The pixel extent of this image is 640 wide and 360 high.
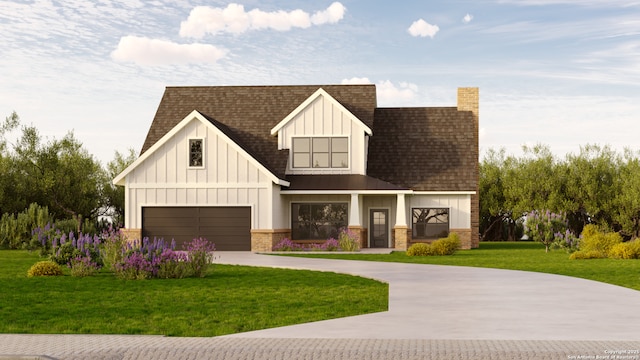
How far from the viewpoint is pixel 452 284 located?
19.4m

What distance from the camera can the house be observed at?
1476 inches

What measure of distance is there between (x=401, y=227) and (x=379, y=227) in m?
2.48

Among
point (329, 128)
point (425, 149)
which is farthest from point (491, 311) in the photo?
point (425, 149)

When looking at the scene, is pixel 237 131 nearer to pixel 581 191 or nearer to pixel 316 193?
pixel 316 193

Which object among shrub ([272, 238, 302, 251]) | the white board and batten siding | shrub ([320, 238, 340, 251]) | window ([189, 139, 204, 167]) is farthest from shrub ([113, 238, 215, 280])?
window ([189, 139, 204, 167])

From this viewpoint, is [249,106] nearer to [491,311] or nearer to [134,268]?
[134,268]

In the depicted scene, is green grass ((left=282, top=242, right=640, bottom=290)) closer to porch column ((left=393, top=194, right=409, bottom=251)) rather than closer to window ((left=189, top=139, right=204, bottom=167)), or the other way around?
porch column ((left=393, top=194, right=409, bottom=251))

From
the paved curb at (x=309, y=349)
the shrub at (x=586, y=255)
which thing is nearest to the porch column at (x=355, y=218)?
the shrub at (x=586, y=255)

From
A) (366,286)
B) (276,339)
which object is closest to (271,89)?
(366,286)

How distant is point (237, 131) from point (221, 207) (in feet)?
20.7

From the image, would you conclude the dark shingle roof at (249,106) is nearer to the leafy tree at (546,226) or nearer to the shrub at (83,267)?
the leafy tree at (546,226)

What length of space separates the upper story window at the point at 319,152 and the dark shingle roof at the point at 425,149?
2.00 meters

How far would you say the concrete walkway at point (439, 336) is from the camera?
9938 mm

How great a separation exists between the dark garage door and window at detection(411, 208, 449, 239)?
8.92 metres
